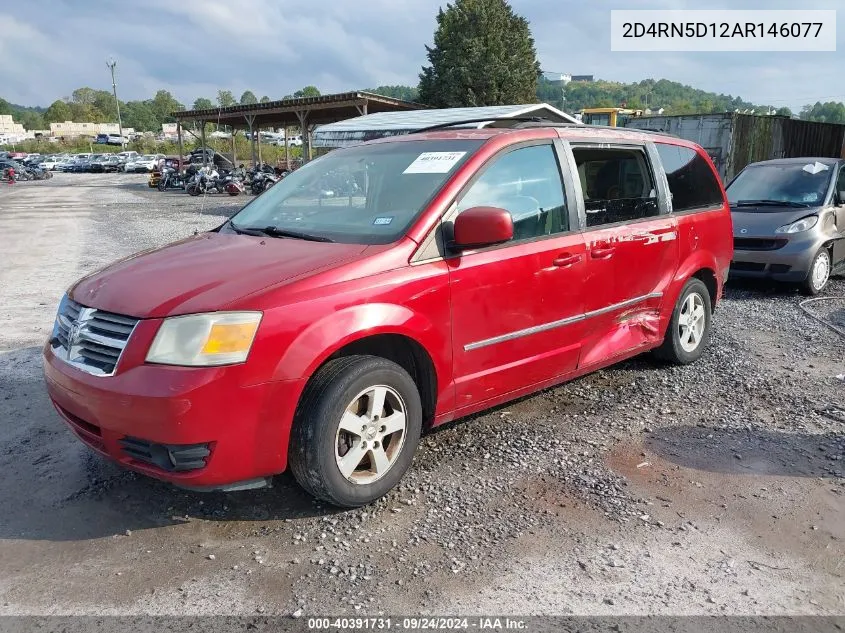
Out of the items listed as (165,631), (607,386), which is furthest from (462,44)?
(165,631)

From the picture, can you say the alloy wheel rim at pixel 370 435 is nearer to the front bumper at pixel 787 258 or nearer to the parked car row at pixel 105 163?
the front bumper at pixel 787 258

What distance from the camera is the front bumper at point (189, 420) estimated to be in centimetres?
263

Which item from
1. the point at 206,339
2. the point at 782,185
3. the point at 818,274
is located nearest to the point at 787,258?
the point at 818,274

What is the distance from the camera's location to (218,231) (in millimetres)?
3986

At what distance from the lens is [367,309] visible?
2973mm

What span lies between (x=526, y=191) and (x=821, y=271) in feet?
19.3

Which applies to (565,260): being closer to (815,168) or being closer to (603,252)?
(603,252)

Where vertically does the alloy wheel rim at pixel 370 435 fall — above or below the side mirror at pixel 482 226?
below

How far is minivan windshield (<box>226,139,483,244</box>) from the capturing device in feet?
11.2

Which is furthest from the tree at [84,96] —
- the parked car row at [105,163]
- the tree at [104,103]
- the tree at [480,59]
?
the tree at [480,59]

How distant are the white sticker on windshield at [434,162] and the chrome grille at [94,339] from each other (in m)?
1.70

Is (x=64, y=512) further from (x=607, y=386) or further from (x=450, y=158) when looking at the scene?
(x=607, y=386)

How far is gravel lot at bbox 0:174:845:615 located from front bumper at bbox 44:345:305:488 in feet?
1.21

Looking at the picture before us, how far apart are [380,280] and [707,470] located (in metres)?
2.08
